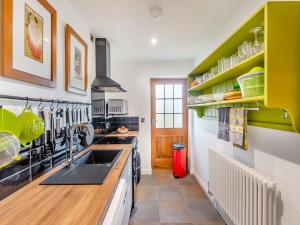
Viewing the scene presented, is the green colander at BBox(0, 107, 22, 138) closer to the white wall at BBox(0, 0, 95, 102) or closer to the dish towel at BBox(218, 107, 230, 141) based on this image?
the white wall at BBox(0, 0, 95, 102)

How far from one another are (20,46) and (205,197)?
294cm

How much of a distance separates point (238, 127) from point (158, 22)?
4.81ft

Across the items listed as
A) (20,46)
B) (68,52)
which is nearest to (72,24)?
(68,52)

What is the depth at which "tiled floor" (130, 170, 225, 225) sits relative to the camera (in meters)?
2.36

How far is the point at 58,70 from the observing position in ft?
Answer: 5.51

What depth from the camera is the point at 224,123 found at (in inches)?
80.7

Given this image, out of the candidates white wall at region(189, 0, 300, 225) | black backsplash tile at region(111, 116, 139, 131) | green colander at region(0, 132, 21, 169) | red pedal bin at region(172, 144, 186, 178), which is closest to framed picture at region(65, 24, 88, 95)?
green colander at region(0, 132, 21, 169)

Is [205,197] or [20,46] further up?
[20,46]

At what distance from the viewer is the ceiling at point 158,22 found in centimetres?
191

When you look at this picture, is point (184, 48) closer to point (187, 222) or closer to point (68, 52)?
point (68, 52)

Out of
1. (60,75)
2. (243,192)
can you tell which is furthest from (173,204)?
(60,75)

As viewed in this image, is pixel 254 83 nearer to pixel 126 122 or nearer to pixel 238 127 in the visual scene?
pixel 238 127

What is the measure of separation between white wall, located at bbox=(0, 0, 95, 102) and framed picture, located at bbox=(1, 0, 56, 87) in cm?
4

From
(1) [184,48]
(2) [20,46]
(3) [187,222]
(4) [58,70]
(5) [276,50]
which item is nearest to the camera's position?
(5) [276,50]
